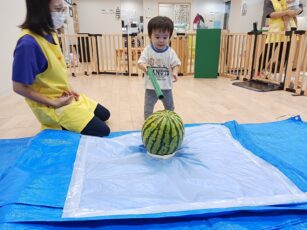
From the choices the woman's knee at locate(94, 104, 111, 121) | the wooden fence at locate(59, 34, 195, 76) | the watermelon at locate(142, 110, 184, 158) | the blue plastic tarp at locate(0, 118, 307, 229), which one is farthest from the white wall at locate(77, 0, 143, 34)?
the watermelon at locate(142, 110, 184, 158)

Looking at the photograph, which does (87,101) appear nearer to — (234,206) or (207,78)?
(234,206)

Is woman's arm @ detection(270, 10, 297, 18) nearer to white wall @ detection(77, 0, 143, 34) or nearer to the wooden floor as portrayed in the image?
the wooden floor

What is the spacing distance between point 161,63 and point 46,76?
963 mm

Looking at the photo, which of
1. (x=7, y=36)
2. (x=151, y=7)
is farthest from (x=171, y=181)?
(x=151, y=7)

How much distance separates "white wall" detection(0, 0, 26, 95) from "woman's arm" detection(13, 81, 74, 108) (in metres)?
2.24

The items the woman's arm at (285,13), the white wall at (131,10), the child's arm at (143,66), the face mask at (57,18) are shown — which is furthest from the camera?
the white wall at (131,10)

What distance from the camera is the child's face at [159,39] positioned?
2031 mm

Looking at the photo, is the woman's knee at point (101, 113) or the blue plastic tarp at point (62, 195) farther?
the woman's knee at point (101, 113)

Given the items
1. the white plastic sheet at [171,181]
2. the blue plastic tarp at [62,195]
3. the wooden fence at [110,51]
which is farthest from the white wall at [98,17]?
the white plastic sheet at [171,181]

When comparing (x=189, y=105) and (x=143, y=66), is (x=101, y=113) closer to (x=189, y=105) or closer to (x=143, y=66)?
(x=143, y=66)

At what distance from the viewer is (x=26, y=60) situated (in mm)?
1562

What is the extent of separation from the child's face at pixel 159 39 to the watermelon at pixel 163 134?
82cm

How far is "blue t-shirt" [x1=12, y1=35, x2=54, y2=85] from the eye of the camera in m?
1.56

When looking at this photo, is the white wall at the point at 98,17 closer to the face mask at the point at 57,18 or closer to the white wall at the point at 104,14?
the white wall at the point at 104,14
